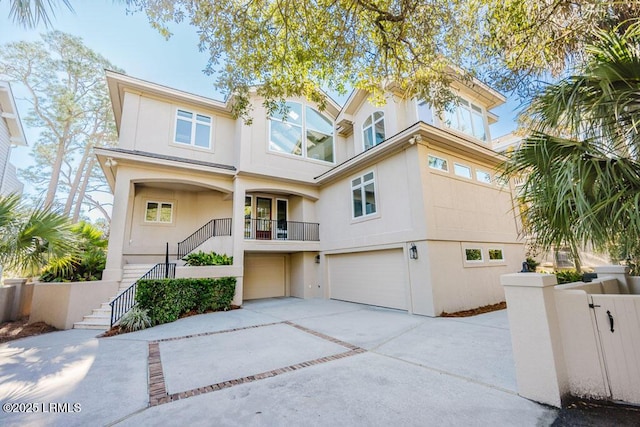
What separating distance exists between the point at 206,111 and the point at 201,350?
34.8 feet

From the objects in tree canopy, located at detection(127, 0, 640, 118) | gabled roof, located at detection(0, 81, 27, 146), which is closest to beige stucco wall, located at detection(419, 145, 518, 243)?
tree canopy, located at detection(127, 0, 640, 118)

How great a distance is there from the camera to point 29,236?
545cm

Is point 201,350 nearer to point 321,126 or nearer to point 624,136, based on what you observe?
point 624,136

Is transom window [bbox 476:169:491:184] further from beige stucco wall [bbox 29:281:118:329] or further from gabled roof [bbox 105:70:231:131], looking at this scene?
beige stucco wall [bbox 29:281:118:329]

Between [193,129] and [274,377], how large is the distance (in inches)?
442

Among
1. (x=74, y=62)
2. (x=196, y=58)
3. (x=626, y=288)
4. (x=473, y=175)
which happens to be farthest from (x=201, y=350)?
(x=74, y=62)

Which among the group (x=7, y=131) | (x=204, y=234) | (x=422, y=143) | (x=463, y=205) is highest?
(x=7, y=131)

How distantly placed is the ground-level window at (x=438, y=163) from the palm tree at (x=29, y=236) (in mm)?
9827

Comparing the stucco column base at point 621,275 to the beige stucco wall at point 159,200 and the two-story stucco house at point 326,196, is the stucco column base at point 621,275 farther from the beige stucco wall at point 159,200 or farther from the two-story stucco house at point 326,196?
the beige stucco wall at point 159,200

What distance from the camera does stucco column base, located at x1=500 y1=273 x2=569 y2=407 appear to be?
2.91 m

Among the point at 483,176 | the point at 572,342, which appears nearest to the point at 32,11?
the point at 572,342

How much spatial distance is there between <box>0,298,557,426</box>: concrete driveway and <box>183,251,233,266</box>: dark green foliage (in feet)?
10.4

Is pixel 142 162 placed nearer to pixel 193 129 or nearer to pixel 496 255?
pixel 193 129

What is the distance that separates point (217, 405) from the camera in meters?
3.13
